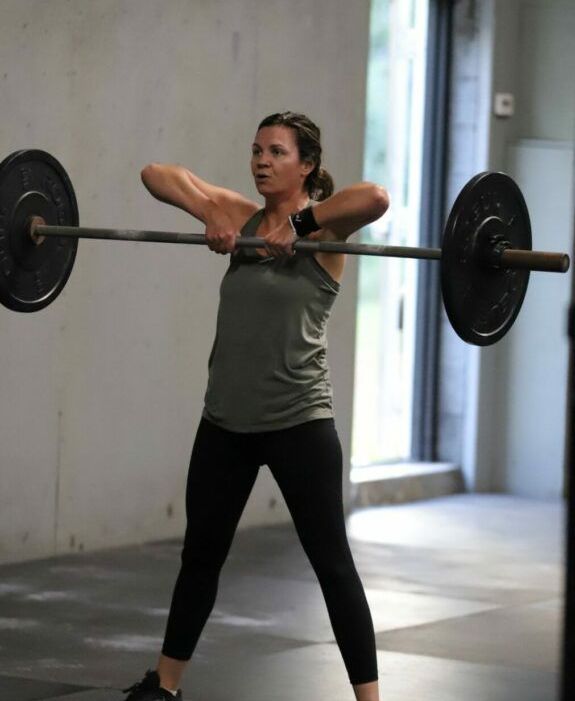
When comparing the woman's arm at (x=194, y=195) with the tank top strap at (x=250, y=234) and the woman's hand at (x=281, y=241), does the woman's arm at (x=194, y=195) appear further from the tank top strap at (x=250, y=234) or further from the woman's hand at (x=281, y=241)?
the woman's hand at (x=281, y=241)

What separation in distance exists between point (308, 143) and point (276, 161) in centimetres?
10

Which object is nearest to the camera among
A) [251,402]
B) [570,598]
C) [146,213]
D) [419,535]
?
[570,598]

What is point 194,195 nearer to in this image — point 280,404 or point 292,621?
point 280,404

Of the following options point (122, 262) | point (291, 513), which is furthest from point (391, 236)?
point (291, 513)

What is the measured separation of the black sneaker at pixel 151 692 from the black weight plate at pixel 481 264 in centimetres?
105

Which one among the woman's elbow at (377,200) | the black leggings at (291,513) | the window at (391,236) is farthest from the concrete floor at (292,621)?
the window at (391,236)

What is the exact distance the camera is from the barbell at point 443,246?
339 centimetres

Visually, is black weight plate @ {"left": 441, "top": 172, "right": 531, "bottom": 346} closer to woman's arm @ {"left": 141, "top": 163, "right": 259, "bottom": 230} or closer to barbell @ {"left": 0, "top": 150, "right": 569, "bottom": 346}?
barbell @ {"left": 0, "top": 150, "right": 569, "bottom": 346}

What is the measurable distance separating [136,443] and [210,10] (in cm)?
188

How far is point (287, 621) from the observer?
5.07 meters

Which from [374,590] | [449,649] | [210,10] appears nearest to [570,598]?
[449,649]

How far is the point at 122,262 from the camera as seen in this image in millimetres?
6375

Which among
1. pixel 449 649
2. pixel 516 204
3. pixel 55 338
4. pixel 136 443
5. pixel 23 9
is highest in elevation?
pixel 23 9

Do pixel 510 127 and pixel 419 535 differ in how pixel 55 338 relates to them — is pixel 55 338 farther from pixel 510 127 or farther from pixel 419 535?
pixel 510 127
